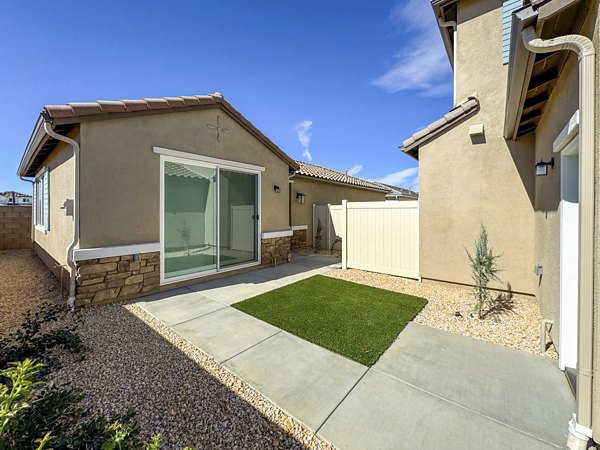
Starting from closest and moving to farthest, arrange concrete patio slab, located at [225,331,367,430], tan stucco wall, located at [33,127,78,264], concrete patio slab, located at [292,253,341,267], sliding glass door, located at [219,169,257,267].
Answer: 1. concrete patio slab, located at [225,331,367,430]
2. tan stucco wall, located at [33,127,78,264]
3. sliding glass door, located at [219,169,257,267]
4. concrete patio slab, located at [292,253,341,267]

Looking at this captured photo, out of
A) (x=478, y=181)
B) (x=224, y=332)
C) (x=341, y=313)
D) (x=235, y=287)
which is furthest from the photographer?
(x=235, y=287)

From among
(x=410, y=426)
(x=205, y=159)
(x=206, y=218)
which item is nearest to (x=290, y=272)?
(x=206, y=218)

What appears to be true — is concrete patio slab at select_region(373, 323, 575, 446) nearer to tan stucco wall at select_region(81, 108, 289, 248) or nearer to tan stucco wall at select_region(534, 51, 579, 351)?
tan stucco wall at select_region(534, 51, 579, 351)

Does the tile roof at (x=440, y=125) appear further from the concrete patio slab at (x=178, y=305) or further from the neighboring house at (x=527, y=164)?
the concrete patio slab at (x=178, y=305)

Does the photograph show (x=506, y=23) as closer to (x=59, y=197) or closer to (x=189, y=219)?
(x=189, y=219)

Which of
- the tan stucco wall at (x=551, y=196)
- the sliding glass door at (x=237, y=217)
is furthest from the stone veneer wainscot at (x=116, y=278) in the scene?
the tan stucco wall at (x=551, y=196)

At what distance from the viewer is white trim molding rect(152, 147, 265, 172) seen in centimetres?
605

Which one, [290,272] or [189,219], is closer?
[189,219]

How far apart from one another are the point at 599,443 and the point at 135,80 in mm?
11593

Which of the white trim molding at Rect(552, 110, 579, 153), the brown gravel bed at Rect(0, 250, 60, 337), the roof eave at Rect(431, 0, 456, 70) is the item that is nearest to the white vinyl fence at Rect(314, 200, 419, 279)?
the white trim molding at Rect(552, 110, 579, 153)

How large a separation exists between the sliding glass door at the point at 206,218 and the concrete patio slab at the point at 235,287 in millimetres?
504

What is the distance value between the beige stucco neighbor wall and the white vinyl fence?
34 centimetres

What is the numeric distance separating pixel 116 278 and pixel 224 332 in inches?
119

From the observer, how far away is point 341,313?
16.1 feet
